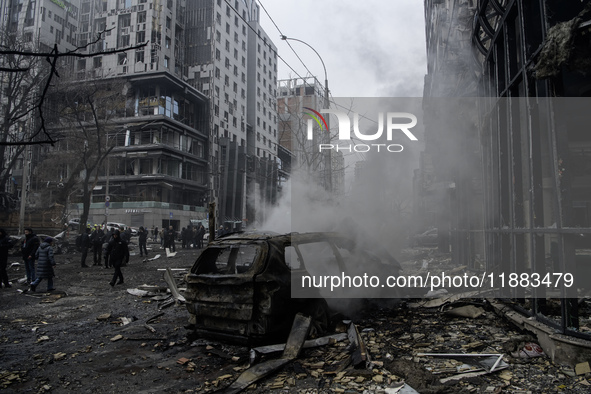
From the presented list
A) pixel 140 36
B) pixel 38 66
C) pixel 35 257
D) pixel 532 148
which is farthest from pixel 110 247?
pixel 140 36

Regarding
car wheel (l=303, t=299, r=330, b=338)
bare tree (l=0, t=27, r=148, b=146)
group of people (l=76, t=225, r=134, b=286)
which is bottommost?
car wheel (l=303, t=299, r=330, b=338)

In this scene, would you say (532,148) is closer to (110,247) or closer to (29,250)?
(29,250)

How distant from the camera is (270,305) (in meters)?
4.38

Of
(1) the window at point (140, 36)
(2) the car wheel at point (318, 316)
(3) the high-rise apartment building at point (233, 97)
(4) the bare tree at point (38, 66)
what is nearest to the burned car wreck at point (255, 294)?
(2) the car wheel at point (318, 316)

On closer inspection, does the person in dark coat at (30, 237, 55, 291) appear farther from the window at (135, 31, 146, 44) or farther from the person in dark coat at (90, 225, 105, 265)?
the window at (135, 31, 146, 44)

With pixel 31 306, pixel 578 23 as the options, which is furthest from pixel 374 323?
pixel 31 306

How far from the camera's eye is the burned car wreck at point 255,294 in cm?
445

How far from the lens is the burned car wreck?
4445 mm

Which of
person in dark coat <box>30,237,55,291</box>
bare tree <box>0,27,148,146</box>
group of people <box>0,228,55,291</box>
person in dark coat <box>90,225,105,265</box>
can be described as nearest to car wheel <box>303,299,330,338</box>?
bare tree <box>0,27,148,146</box>

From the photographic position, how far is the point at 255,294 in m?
4.45

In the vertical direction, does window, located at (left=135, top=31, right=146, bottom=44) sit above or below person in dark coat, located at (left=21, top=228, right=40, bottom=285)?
above

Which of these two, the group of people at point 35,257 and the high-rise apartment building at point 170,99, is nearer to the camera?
the group of people at point 35,257

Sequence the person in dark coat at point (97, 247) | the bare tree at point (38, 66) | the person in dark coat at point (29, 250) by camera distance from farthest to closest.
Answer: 1. the person in dark coat at point (97, 247)
2. the person in dark coat at point (29, 250)
3. the bare tree at point (38, 66)

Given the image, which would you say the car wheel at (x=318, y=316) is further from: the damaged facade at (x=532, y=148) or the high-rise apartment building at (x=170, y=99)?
the high-rise apartment building at (x=170, y=99)
